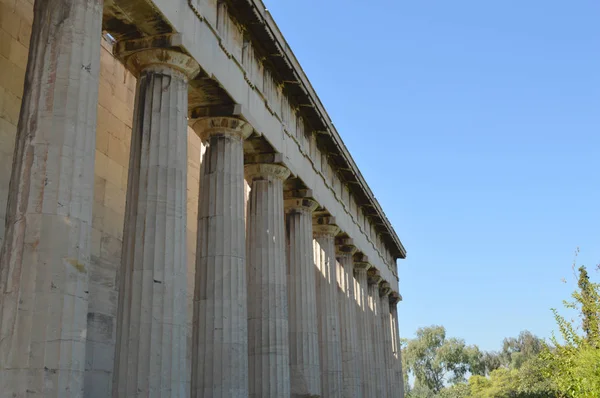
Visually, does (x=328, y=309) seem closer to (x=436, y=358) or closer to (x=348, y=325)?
(x=348, y=325)

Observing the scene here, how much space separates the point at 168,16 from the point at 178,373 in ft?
45.0

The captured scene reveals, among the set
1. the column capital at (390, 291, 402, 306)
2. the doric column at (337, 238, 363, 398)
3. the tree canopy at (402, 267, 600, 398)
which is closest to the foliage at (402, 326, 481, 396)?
the tree canopy at (402, 267, 600, 398)

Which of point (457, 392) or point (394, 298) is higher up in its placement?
point (394, 298)

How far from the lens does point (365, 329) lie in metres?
59.5

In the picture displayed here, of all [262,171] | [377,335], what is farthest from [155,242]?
[377,335]

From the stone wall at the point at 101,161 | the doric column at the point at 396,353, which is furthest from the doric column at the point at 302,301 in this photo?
the doric column at the point at 396,353

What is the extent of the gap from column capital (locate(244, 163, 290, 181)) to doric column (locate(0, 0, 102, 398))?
1734cm

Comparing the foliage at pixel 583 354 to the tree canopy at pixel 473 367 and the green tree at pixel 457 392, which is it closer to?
the tree canopy at pixel 473 367

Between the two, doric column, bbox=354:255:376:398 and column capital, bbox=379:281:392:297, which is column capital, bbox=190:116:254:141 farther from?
column capital, bbox=379:281:392:297

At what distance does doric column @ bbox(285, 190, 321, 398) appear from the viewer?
39.8 metres

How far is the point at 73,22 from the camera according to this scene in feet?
66.3

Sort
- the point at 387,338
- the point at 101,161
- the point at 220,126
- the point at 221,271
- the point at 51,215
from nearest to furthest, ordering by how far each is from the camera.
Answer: the point at 51,215
the point at 221,271
the point at 101,161
the point at 220,126
the point at 387,338

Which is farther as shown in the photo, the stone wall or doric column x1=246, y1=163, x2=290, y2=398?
doric column x1=246, y1=163, x2=290, y2=398

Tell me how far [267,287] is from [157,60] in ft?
46.6
